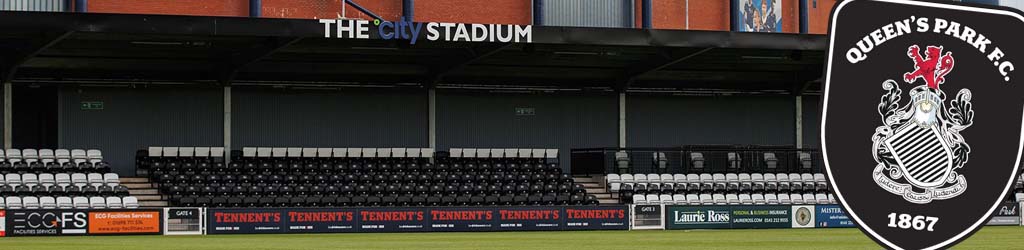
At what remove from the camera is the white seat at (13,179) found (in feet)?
115

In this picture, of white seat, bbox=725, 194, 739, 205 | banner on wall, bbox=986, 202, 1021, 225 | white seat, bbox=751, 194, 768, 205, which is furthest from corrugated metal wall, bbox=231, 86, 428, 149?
banner on wall, bbox=986, 202, 1021, 225

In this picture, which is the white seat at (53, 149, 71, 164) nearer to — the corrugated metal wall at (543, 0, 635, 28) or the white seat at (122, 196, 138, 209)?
the white seat at (122, 196, 138, 209)

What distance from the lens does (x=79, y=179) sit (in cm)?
3628

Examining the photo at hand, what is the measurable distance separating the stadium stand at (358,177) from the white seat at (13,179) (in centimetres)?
373

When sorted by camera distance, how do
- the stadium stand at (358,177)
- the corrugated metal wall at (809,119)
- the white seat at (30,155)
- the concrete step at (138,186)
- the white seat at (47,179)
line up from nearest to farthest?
1. the white seat at (47,179)
2. the white seat at (30,155)
3. the stadium stand at (358,177)
4. the concrete step at (138,186)
5. the corrugated metal wall at (809,119)

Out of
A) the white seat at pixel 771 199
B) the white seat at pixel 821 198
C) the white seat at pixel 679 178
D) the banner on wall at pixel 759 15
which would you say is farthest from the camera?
the banner on wall at pixel 759 15

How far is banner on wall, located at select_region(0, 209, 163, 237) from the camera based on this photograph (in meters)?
31.6

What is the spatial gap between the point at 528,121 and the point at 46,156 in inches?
601

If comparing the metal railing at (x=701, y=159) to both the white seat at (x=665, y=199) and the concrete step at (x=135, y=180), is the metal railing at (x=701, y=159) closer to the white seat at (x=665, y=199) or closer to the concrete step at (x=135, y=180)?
the white seat at (x=665, y=199)

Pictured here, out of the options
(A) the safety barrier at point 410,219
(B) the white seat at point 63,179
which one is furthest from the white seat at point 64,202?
(A) the safety barrier at point 410,219

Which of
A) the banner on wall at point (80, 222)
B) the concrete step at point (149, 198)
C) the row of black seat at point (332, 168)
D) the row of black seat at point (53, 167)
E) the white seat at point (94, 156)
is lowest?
the banner on wall at point (80, 222)

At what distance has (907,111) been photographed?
179 inches

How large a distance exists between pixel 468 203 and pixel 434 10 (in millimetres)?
6116

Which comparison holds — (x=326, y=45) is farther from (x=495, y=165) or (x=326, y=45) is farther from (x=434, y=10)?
(x=495, y=165)
